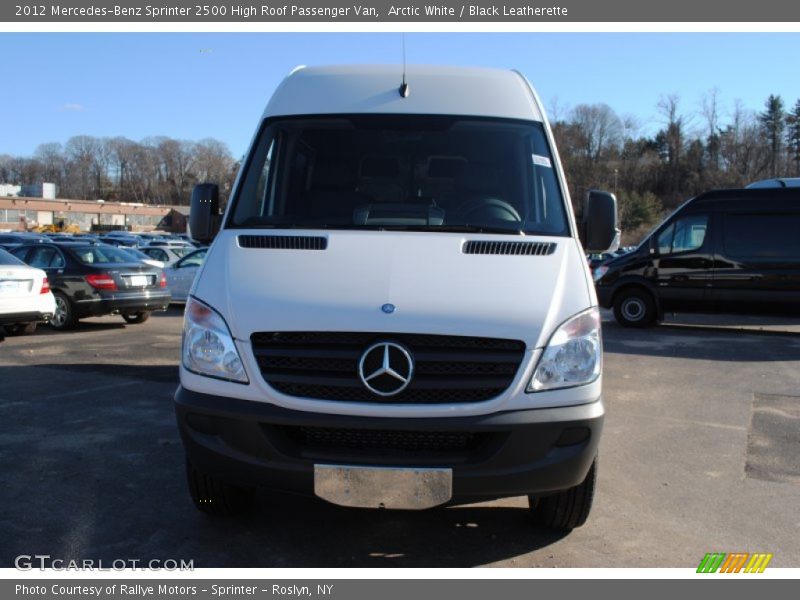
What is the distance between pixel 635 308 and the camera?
14.3 metres

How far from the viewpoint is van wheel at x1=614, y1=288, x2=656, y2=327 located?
1417 centimetres

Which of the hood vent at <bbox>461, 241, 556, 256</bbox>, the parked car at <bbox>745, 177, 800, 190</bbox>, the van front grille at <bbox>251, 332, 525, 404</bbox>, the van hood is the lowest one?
the van front grille at <bbox>251, 332, 525, 404</bbox>

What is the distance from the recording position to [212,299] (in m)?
3.75

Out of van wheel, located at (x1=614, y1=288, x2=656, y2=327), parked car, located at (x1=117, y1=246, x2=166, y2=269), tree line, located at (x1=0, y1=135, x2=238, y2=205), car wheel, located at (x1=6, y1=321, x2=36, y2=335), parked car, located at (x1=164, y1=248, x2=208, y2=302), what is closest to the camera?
car wheel, located at (x1=6, y1=321, x2=36, y2=335)

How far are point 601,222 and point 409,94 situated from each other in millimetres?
1534

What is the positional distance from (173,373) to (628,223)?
3302 inches

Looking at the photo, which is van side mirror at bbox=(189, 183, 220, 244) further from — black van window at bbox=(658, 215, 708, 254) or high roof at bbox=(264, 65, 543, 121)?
black van window at bbox=(658, 215, 708, 254)

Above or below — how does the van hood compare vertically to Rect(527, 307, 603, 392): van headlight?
above

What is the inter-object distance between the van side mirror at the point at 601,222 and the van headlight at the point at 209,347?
8.01ft

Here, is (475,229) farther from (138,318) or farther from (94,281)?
(138,318)

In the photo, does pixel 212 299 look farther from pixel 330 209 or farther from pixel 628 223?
pixel 628 223

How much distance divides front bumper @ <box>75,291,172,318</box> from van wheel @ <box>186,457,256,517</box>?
979cm

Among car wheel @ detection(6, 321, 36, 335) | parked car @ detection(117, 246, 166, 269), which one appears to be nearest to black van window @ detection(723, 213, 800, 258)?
parked car @ detection(117, 246, 166, 269)
